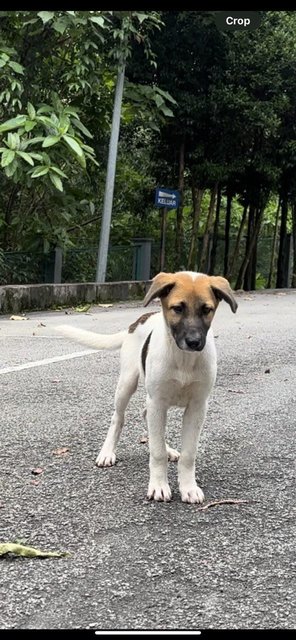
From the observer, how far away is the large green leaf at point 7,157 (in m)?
10.8

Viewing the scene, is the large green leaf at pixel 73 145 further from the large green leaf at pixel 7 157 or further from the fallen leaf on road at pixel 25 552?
the fallen leaf on road at pixel 25 552

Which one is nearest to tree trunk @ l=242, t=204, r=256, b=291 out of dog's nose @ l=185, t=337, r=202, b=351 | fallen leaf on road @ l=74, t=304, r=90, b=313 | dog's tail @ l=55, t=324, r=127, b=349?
fallen leaf on road @ l=74, t=304, r=90, b=313

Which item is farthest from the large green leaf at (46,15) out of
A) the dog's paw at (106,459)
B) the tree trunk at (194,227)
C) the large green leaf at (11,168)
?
the tree trunk at (194,227)

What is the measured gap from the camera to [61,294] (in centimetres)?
1335

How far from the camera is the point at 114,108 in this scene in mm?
14703

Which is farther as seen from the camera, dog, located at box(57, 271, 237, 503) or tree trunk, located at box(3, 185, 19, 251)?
tree trunk, located at box(3, 185, 19, 251)

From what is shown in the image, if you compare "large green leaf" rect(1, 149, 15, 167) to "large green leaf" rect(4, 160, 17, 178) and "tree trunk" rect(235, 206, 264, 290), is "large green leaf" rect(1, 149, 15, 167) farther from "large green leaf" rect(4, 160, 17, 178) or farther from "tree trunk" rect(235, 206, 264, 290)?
"tree trunk" rect(235, 206, 264, 290)

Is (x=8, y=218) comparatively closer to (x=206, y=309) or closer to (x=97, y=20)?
(x=97, y=20)

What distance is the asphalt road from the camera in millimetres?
2324

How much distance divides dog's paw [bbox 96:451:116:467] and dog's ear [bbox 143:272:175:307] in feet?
2.89

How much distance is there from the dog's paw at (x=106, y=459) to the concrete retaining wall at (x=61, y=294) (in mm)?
8344

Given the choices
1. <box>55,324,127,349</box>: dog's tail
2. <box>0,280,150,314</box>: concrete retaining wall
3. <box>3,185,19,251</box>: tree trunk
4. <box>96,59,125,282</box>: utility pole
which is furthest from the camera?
<box>96,59,125,282</box>: utility pole

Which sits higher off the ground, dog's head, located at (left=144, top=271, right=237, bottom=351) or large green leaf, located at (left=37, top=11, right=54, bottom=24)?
large green leaf, located at (left=37, top=11, right=54, bottom=24)

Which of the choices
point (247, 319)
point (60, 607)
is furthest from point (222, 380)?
point (247, 319)
